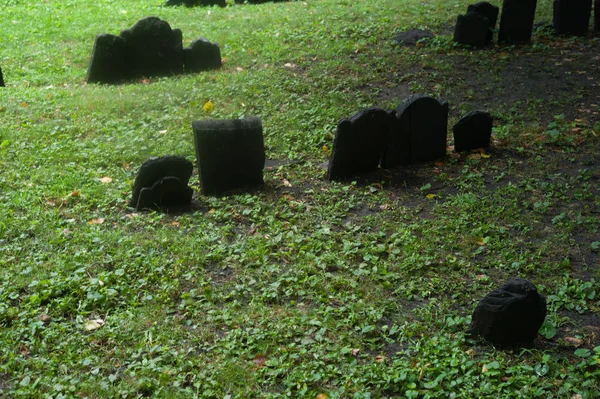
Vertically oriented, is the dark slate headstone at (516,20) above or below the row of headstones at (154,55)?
above

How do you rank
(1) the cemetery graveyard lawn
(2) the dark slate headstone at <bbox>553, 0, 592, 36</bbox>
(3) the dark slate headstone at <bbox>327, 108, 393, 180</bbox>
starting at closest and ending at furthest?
(1) the cemetery graveyard lawn
(3) the dark slate headstone at <bbox>327, 108, 393, 180</bbox>
(2) the dark slate headstone at <bbox>553, 0, 592, 36</bbox>

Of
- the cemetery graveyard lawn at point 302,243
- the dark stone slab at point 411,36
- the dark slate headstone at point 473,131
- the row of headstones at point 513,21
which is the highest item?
the row of headstones at point 513,21

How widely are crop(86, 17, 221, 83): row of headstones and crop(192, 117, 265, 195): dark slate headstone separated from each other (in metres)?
4.91

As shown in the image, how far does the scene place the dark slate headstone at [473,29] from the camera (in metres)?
11.4

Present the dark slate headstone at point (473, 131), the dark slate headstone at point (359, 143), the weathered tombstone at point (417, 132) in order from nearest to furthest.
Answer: the dark slate headstone at point (359, 143) < the weathered tombstone at point (417, 132) < the dark slate headstone at point (473, 131)

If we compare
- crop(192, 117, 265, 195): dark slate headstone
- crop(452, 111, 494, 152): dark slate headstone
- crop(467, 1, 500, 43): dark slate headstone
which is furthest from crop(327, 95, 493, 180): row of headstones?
crop(467, 1, 500, 43): dark slate headstone

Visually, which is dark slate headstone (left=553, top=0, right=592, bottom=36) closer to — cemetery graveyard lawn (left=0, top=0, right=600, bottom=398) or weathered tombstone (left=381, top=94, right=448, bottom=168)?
cemetery graveyard lawn (left=0, top=0, right=600, bottom=398)

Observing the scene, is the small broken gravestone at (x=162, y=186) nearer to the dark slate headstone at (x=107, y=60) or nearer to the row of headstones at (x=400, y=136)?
the row of headstones at (x=400, y=136)

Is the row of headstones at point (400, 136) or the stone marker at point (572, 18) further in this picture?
the stone marker at point (572, 18)

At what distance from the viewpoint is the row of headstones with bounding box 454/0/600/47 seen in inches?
450

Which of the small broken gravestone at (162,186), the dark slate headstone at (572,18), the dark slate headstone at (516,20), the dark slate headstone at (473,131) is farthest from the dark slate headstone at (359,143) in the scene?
the dark slate headstone at (572,18)

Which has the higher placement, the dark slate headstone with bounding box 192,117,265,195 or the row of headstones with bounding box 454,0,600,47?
the row of headstones with bounding box 454,0,600,47

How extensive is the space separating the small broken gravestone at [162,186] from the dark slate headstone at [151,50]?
5.15 metres

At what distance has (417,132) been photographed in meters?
7.52
